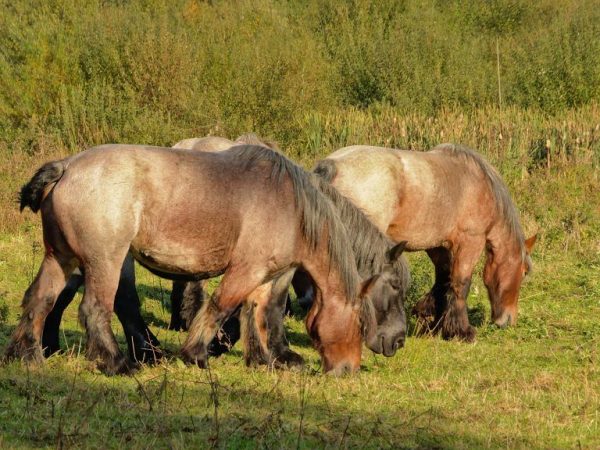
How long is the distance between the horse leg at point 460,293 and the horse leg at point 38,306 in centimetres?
436

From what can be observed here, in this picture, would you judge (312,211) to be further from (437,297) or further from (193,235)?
(437,297)

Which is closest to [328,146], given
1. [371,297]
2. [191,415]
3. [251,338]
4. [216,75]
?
[216,75]

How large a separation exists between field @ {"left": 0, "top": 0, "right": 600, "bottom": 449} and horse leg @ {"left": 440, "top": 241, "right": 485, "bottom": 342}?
12.5 inches

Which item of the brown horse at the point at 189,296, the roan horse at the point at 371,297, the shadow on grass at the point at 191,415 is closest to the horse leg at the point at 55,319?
the shadow on grass at the point at 191,415

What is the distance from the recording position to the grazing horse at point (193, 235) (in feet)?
23.7

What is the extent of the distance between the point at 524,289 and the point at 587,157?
6.37 metres

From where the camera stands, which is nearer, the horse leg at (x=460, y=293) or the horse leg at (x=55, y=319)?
the horse leg at (x=55, y=319)

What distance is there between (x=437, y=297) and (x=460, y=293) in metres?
0.41

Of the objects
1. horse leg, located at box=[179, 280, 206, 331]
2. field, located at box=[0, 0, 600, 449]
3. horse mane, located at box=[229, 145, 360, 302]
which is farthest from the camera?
horse leg, located at box=[179, 280, 206, 331]

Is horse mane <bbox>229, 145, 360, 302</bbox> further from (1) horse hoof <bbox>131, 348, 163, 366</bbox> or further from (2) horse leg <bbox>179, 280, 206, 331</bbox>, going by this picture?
(2) horse leg <bbox>179, 280, 206, 331</bbox>

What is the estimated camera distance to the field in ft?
20.2

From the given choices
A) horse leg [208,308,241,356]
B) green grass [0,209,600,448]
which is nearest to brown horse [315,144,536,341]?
green grass [0,209,600,448]

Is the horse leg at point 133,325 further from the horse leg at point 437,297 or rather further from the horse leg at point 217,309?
the horse leg at point 437,297

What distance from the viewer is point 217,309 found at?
7.68 meters
